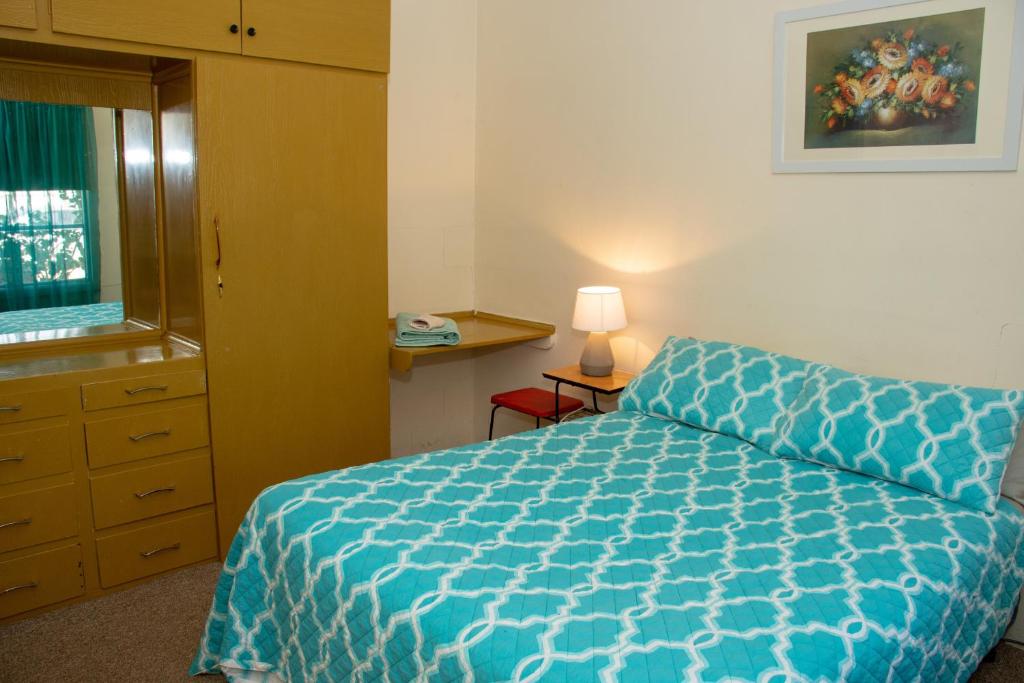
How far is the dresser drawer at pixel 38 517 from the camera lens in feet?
8.86

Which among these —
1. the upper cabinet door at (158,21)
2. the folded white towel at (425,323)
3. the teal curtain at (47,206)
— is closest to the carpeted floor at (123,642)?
the teal curtain at (47,206)

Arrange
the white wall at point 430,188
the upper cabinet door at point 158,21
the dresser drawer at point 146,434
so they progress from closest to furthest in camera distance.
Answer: the upper cabinet door at point 158,21 → the dresser drawer at point 146,434 → the white wall at point 430,188

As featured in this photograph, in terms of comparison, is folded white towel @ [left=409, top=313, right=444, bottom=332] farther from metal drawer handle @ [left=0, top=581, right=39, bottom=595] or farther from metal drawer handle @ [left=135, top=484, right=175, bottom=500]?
metal drawer handle @ [left=0, top=581, right=39, bottom=595]

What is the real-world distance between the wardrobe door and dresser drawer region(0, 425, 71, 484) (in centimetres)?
50

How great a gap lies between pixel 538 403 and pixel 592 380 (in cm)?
29

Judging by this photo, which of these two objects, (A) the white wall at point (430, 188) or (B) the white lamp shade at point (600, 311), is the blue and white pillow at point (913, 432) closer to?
(B) the white lamp shade at point (600, 311)

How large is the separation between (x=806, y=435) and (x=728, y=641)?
3.70 ft

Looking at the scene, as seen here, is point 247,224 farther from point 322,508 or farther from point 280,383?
point 322,508

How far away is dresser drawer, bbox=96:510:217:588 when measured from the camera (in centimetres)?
293

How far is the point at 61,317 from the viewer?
10.3ft

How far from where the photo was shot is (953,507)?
7.48ft

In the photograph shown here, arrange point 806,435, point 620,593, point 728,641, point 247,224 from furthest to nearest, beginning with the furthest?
point 247,224 → point 806,435 → point 620,593 → point 728,641

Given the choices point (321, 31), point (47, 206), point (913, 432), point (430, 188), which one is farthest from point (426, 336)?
point (913, 432)

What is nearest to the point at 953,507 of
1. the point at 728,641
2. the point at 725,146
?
the point at 728,641
